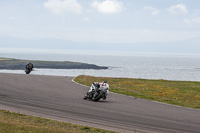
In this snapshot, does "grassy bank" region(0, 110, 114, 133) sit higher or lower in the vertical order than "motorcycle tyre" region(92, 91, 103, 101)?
A: lower

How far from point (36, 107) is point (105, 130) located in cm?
718

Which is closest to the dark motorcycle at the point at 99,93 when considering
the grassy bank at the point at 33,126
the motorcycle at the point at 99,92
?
the motorcycle at the point at 99,92

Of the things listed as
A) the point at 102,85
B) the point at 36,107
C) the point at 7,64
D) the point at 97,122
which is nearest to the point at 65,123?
→ the point at 97,122

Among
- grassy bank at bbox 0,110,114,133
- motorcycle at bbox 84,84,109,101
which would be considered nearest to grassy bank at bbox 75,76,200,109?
motorcycle at bbox 84,84,109,101

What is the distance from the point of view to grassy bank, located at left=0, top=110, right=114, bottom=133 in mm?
11688

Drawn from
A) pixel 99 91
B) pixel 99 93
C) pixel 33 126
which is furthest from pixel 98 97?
pixel 33 126

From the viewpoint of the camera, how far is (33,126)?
12.8 m

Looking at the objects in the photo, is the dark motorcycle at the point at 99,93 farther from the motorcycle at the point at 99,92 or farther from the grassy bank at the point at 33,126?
the grassy bank at the point at 33,126

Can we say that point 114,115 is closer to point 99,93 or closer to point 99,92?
point 99,93

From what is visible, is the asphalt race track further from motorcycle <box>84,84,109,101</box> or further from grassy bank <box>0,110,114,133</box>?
motorcycle <box>84,84,109,101</box>

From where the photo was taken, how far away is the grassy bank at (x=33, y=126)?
38.3 feet

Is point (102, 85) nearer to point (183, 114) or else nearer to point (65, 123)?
point (183, 114)

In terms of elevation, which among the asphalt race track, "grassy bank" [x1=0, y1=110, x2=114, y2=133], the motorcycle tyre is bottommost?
"grassy bank" [x1=0, y1=110, x2=114, y2=133]

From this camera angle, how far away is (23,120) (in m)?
14.6
